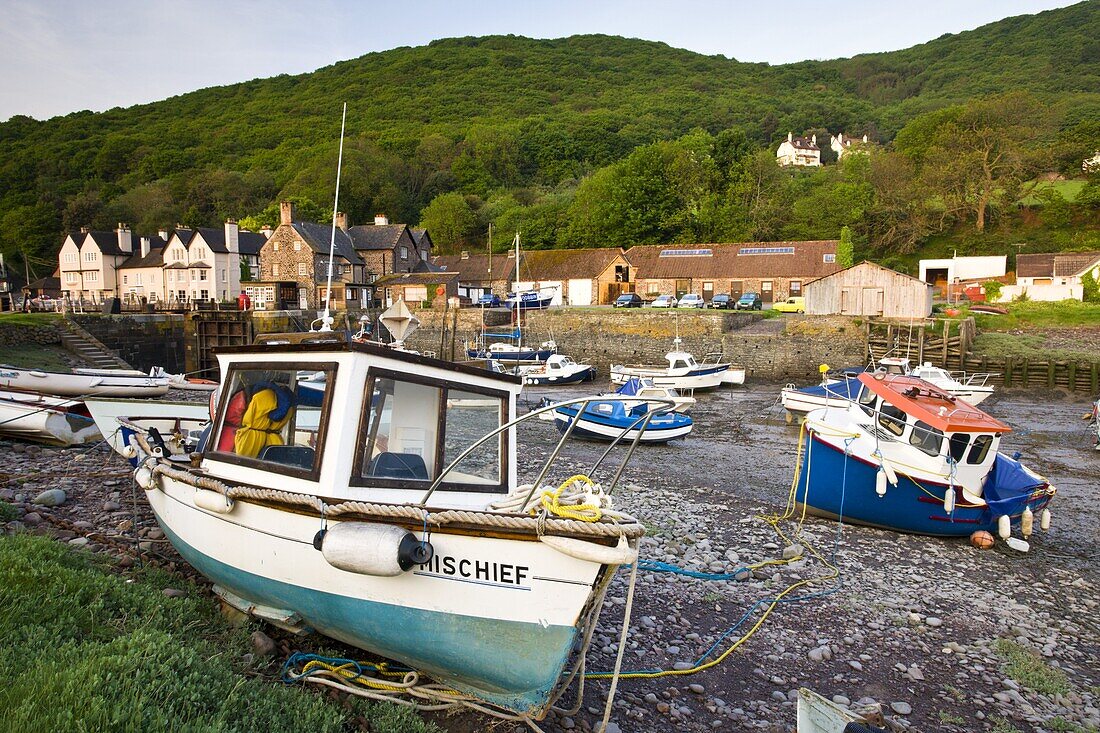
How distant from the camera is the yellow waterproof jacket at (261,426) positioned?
5.91 metres

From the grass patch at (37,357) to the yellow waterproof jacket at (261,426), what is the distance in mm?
21677

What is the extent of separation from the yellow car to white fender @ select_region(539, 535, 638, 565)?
4172cm

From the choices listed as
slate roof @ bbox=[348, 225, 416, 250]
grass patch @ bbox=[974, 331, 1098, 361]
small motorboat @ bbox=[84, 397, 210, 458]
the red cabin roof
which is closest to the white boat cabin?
small motorboat @ bbox=[84, 397, 210, 458]

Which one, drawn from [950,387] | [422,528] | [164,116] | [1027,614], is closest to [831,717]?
[422,528]

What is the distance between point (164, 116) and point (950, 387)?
572 feet

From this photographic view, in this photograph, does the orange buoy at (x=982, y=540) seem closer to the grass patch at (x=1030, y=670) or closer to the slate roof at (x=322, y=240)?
the grass patch at (x=1030, y=670)

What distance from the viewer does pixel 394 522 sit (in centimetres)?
461

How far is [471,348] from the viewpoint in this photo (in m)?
39.9

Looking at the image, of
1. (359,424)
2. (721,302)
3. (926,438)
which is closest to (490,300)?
(721,302)

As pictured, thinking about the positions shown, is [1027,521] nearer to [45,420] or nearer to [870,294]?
[45,420]

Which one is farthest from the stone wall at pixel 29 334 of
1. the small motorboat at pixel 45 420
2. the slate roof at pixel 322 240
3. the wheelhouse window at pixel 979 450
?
the wheelhouse window at pixel 979 450

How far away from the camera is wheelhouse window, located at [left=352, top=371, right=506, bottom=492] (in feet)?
17.4

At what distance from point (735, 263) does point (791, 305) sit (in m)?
8.15

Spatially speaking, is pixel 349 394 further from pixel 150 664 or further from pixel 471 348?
pixel 471 348
